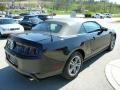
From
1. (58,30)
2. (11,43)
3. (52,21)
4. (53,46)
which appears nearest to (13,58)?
(11,43)

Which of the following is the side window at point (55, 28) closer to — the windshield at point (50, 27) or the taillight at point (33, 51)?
the windshield at point (50, 27)

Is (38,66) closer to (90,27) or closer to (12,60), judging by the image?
(12,60)

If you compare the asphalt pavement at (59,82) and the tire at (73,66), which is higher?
the tire at (73,66)

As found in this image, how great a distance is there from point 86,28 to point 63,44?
1460 mm

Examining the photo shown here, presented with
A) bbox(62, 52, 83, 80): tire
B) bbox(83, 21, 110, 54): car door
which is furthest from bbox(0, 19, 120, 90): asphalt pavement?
bbox(83, 21, 110, 54): car door

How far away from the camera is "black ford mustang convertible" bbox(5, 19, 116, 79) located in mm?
4102

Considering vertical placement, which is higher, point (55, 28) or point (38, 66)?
point (55, 28)

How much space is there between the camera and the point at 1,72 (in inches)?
211

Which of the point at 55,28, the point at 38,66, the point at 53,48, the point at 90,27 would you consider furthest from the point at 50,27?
the point at 38,66

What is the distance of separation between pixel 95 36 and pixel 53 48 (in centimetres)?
210

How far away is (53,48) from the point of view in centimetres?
423

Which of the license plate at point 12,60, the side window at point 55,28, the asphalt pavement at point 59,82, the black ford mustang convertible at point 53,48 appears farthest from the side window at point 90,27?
the license plate at point 12,60

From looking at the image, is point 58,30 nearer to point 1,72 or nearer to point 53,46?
point 53,46

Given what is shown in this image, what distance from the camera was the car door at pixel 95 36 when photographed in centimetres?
571
